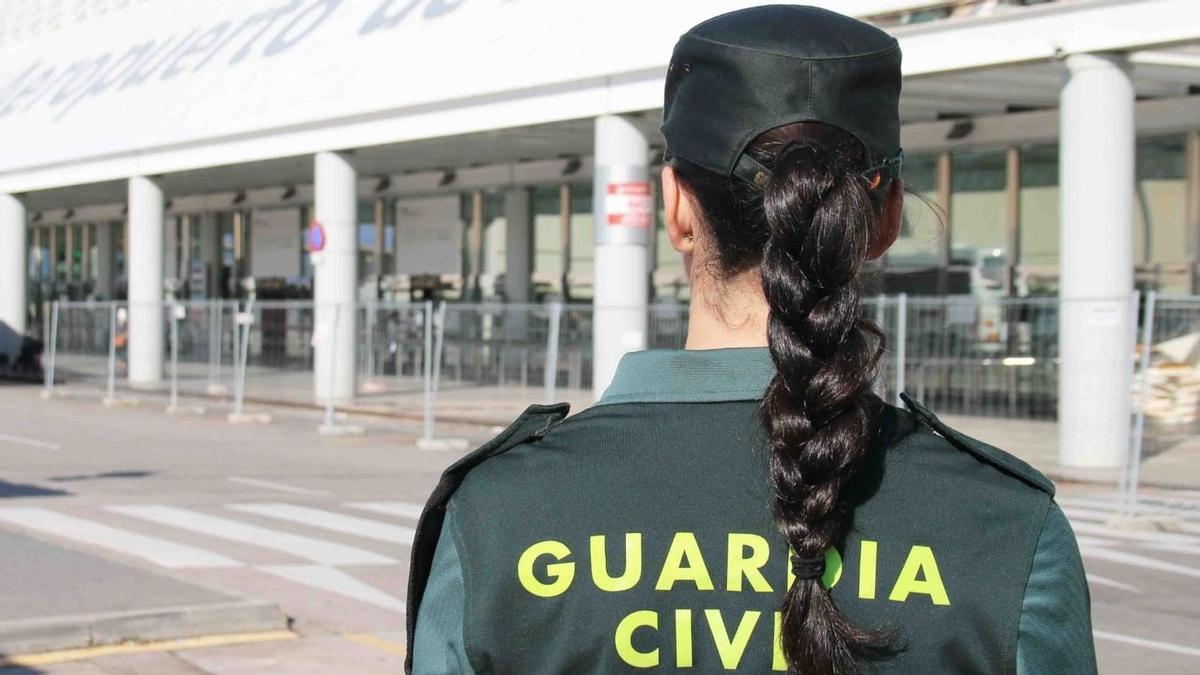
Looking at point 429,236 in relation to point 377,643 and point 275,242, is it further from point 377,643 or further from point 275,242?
point 377,643

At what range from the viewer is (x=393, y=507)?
13.6 meters

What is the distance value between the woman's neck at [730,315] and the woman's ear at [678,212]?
0.08 meters

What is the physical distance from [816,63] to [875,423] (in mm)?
380

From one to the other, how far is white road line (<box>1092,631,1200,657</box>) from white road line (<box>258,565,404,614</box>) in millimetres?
3969

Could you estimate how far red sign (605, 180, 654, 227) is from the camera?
20.8 m

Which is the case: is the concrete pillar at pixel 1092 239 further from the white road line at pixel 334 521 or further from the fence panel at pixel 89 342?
the fence panel at pixel 89 342

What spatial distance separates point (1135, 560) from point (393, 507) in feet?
20.7

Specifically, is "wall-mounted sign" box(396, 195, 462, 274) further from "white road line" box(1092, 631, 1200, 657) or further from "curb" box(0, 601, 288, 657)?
"white road line" box(1092, 631, 1200, 657)

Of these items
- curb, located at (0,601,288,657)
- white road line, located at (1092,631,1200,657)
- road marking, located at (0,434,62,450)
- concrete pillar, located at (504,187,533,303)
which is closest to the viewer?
curb, located at (0,601,288,657)

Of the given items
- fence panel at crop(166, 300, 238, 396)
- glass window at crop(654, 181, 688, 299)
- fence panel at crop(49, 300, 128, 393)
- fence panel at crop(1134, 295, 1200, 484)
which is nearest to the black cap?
fence panel at crop(1134, 295, 1200, 484)

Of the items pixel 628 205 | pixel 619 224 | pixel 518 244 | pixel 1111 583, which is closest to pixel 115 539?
pixel 1111 583

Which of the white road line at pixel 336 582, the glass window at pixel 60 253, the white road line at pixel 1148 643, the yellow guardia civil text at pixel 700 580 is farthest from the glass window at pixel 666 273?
the glass window at pixel 60 253

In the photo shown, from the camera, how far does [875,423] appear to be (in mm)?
1554

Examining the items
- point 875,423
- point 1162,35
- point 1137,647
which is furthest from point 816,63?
point 1162,35
